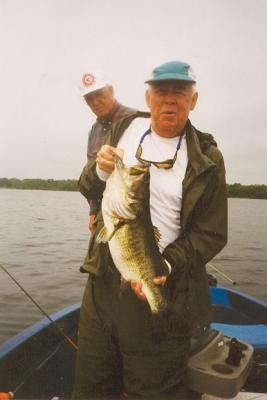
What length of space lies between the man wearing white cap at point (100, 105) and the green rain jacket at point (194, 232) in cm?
151

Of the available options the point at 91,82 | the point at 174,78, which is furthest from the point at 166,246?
the point at 91,82

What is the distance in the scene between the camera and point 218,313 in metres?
6.33

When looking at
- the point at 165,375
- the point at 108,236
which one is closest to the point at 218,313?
the point at 165,375

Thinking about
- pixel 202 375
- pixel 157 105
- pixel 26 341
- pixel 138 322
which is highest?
pixel 157 105

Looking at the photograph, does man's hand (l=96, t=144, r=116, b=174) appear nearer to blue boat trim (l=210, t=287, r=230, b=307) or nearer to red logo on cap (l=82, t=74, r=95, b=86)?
red logo on cap (l=82, t=74, r=95, b=86)

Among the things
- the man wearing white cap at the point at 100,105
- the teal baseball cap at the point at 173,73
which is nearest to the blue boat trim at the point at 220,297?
the man wearing white cap at the point at 100,105

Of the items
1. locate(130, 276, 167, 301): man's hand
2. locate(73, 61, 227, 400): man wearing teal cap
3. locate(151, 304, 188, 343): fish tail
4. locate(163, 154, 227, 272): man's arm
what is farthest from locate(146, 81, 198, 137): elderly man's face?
locate(151, 304, 188, 343): fish tail

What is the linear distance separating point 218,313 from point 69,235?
15168mm

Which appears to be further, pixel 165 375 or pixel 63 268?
pixel 63 268

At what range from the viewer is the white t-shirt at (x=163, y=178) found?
2.63 metres

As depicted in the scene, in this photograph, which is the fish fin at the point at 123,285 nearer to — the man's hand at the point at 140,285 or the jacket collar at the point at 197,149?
the man's hand at the point at 140,285

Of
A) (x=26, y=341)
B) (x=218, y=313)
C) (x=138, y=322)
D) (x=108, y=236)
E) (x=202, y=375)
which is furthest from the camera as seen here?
(x=218, y=313)

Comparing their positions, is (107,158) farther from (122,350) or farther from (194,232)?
(122,350)

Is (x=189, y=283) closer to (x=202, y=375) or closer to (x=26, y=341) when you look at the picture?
(x=202, y=375)
